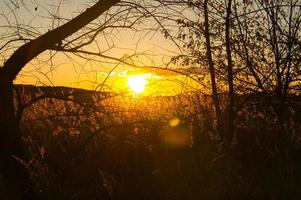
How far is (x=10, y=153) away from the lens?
12.8ft

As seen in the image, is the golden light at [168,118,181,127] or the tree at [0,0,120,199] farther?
the golden light at [168,118,181,127]

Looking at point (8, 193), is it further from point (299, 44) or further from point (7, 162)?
point (299, 44)

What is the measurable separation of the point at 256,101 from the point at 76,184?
10.8 ft

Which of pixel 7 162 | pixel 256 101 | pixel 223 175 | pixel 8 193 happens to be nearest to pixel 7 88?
pixel 7 162

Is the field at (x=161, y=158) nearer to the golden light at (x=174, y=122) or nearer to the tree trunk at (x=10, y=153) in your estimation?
the golden light at (x=174, y=122)

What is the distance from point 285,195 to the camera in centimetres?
439

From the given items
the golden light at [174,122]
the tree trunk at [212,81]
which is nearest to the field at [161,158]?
the golden light at [174,122]

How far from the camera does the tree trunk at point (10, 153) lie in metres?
3.87

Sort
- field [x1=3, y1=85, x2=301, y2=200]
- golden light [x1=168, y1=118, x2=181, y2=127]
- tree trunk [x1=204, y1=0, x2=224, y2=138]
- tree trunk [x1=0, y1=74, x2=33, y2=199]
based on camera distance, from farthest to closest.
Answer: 1. golden light [x1=168, y1=118, x2=181, y2=127]
2. tree trunk [x1=204, y1=0, x2=224, y2=138]
3. field [x1=3, y1=85, x2=301, y2=200]
4. tree trunk [x1=0, y1=74, x2=33, y2=199]

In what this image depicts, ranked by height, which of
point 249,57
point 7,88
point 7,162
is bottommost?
point 7,162

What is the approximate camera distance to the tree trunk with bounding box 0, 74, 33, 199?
3869 millimetres

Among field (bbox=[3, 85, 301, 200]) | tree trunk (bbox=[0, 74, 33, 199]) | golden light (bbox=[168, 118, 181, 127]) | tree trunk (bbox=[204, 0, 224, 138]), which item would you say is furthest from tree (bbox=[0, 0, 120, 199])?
golden light (bbox=[168, 118, 181, 127])

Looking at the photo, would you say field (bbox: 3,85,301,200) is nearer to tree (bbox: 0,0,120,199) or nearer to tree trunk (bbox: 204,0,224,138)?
tree (bbox: 0,0,120,199)

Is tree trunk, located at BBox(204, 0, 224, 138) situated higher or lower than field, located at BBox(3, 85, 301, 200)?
higher
